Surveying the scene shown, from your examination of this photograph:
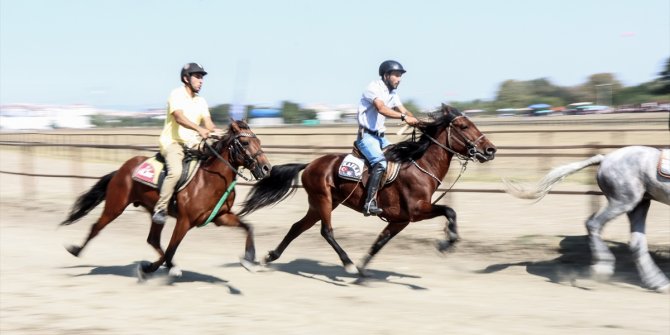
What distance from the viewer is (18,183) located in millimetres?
21484

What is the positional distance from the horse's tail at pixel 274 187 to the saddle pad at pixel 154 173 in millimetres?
1255

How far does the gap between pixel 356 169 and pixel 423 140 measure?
87 centimetres

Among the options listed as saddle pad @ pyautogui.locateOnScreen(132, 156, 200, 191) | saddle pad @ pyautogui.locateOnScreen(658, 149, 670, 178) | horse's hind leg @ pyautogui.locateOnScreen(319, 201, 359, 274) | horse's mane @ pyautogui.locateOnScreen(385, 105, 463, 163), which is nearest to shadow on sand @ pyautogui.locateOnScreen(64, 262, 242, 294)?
saddle pad @ pyautogui.locateOnScreen(132, 156, 200, 191)

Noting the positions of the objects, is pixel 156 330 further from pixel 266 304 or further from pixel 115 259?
pixel 115 259

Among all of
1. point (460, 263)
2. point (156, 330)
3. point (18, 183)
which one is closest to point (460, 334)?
point (156, 330)

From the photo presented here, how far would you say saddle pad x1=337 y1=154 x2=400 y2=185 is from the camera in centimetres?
901

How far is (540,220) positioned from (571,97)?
80.7 meters

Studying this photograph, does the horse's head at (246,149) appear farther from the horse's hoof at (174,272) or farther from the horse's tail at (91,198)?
the horse's tail at (91,198)

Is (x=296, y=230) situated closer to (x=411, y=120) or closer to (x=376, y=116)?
(x=376, y=116)

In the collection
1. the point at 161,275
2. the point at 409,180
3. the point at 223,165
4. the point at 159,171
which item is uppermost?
the point at 223,165

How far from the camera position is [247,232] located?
884cm

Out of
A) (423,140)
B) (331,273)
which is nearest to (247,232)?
(331,273)

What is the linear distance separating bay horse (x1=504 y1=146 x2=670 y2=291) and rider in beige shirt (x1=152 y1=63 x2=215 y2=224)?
4.37 meters

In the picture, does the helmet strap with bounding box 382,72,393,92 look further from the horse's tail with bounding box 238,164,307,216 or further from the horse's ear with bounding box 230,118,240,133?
the horse's ear with bounding box 230,118,240,133
